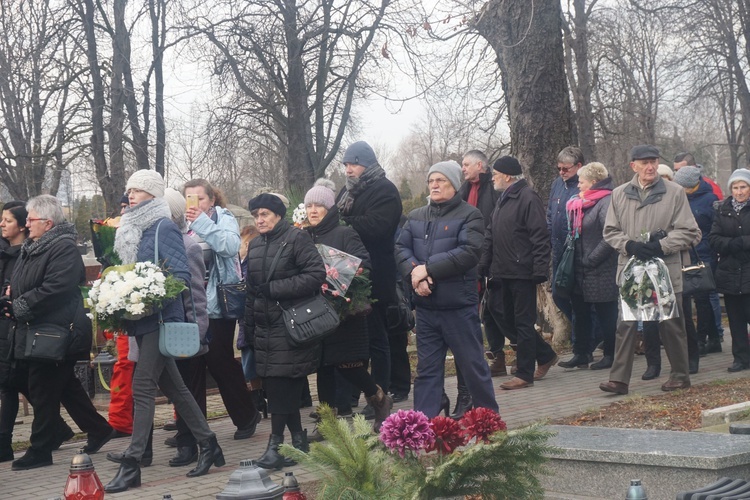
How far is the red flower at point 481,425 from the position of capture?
4160 mm

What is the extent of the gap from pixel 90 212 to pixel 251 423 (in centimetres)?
4561

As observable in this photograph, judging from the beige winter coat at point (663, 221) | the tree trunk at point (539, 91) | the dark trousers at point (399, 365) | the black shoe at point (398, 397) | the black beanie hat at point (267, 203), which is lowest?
the black shoe at point (398, 397)

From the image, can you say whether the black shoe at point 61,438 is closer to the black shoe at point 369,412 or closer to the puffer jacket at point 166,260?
the puffer jacket at point 166,260

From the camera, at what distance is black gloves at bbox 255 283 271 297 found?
700cm

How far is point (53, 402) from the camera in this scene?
7840 millimetres

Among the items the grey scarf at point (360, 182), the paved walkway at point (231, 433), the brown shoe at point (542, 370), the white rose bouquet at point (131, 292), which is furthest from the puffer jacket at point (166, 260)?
the brown shoe at point (542, 370)

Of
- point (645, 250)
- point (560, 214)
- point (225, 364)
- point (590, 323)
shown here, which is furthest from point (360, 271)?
point (590, 323)

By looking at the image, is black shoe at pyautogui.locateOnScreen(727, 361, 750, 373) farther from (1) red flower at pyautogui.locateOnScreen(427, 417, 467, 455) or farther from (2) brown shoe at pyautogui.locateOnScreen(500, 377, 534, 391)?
(1) red flower at pyautogui.locateOnScreen(427, 417, 467, 455)

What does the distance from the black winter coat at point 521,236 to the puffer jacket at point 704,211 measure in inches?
99.6

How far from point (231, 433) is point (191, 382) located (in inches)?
35.3

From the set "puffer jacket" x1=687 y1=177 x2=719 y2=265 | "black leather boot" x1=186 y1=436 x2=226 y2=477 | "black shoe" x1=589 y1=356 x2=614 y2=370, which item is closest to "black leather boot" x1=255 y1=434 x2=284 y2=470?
"black leather boot" x1=186 y1=436 x2=226 y2=477

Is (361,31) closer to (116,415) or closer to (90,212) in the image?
(116,415)

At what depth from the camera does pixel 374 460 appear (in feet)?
13.3

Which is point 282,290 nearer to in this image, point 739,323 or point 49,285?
point 49,285
